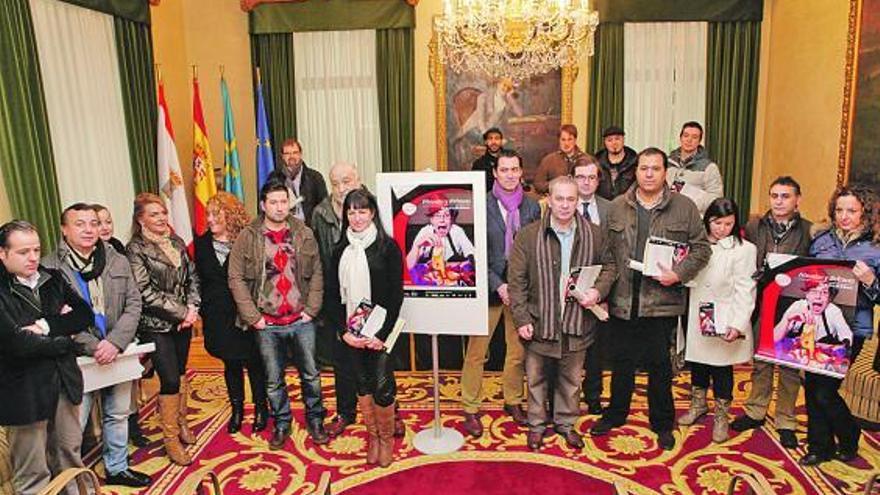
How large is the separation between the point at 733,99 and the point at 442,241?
459 cm

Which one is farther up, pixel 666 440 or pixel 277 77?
pixel 277 77

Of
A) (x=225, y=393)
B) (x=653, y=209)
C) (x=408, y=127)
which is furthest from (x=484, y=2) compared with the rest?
(x=225, y=393)

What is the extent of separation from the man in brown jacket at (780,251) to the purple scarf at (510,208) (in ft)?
4.55

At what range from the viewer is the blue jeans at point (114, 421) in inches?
137

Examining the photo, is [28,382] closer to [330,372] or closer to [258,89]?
[330,372]

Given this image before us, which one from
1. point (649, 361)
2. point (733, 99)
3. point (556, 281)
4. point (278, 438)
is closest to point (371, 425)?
point (278, 438)

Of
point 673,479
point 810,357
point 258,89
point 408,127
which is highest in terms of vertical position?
point 258,89

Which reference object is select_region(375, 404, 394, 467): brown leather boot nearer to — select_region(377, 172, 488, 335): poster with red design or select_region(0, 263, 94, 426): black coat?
select_region(377, 172, 488, 335): poster with red design

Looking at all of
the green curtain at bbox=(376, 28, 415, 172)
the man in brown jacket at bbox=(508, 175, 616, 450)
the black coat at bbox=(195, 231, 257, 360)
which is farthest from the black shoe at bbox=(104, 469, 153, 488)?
the green curtain at bbox=(376, 28, 415, 172)

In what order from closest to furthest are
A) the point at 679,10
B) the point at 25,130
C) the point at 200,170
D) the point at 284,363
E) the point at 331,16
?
the point at 284,363, the point at 25,130, the point at 200,170, the point at 679,10, the point at 331,16

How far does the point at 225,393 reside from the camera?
4.80 metres

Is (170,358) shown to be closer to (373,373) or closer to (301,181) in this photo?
(373,373)

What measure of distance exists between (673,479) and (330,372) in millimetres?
2736

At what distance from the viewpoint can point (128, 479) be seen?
3.51m
